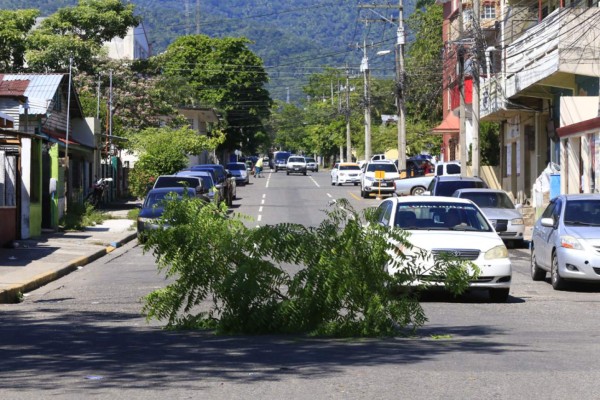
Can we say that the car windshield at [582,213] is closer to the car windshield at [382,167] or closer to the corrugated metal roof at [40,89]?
the corrugated metal roof at [40,89]

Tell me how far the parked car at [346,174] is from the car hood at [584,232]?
52448 millimetres

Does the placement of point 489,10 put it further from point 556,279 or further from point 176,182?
point 556,279

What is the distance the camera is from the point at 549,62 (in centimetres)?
3397

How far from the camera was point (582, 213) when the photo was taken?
19.7 metres

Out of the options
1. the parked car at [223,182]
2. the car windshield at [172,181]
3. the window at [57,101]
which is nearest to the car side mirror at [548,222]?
the car windshield at [172,181]

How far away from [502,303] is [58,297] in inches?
286

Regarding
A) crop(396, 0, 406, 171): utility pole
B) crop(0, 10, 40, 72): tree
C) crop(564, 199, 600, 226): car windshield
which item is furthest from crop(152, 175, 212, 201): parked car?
crop(0, 10, 40, 72): tree

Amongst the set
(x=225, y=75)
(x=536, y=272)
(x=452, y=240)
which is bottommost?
(x=536, y=272)

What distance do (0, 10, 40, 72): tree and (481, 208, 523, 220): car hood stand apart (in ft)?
132

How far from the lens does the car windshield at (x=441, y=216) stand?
17.6 metres

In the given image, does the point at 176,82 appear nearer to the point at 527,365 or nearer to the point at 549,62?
the point at 549,62

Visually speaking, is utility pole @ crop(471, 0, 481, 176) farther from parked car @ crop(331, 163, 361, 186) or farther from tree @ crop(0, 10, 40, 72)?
tree @ crop(0, 10, 40, 72)

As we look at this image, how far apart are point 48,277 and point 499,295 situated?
8994mm

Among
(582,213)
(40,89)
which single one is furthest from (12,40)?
(582,213)
